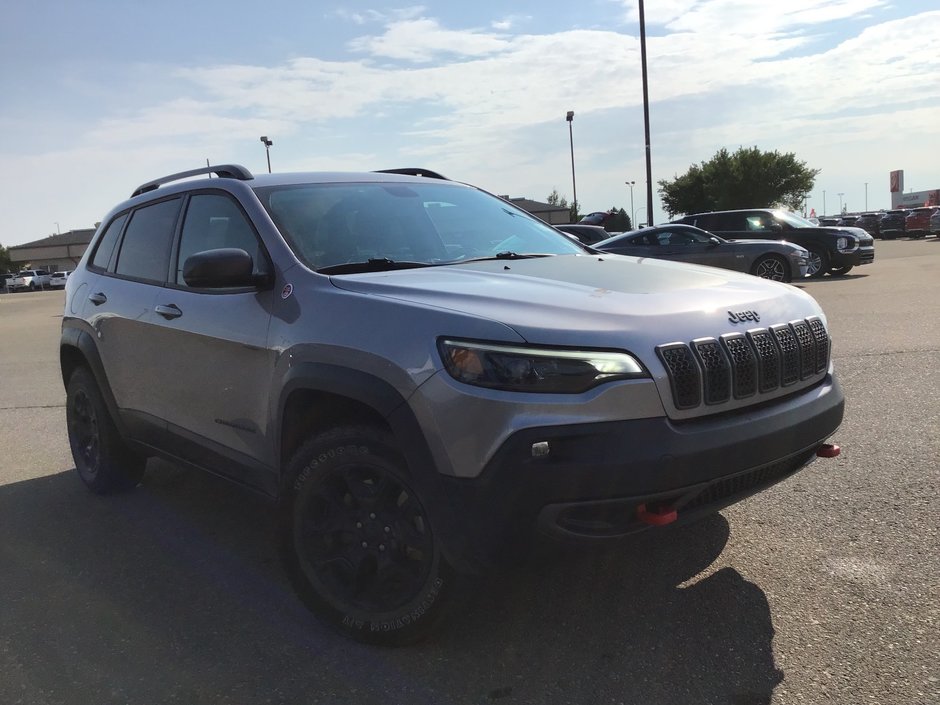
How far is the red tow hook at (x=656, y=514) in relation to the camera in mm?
2463

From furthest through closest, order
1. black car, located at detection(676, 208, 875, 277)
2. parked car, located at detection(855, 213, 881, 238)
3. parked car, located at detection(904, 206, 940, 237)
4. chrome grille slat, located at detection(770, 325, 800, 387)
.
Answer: parked car, located at detection(855, 213, 881, 238)
parked car, located at detection(904, 206, 940, 237)
black car, located at detection(676, 208, 875, 277)
chrome grille slat, located at detection(770, 325, 800, 387)

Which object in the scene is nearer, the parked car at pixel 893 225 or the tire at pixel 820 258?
the tire at pixel 820 258

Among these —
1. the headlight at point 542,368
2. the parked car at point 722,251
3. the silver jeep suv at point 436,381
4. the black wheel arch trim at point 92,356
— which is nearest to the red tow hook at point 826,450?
the silver jeep suv at point 436,381

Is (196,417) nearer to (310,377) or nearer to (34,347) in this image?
(310,377)

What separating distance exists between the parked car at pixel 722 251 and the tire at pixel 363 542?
12.8 metres

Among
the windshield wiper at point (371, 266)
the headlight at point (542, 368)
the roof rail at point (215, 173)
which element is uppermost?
the roof rail at point (215, 173)

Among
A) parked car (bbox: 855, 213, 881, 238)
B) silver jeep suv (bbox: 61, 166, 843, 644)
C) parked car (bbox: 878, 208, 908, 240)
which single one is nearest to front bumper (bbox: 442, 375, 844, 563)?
silver jeep suv (bbox: 61, 166, 843, 644)

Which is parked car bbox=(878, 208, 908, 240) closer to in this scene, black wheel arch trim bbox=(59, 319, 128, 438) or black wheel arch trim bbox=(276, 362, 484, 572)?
black wheel arch trim bbox=(59, 319, 128, 438)

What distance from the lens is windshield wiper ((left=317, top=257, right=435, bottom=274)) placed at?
3277mm

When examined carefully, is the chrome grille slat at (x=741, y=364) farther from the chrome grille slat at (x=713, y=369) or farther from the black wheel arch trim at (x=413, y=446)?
the black wheel arch trim at (x=413, y=446)

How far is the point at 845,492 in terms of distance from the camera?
163 inches

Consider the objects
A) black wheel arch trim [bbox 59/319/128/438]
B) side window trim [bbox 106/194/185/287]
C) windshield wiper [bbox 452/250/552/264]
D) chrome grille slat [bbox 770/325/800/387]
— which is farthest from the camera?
black wheel arch trim [bbox 59/319/128/438]

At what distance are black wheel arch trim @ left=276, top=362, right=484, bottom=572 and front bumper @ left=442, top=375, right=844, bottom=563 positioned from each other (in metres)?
0.03

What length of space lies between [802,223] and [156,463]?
16.3 m
